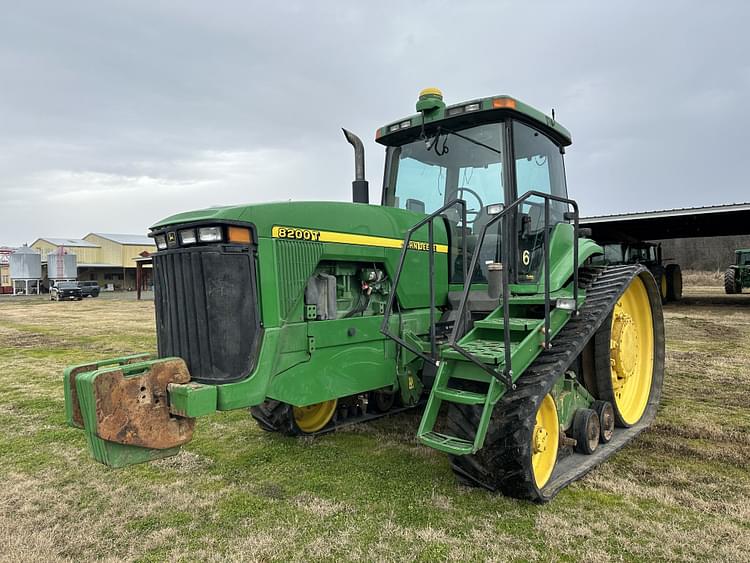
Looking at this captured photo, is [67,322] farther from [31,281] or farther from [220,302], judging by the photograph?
[31,281]

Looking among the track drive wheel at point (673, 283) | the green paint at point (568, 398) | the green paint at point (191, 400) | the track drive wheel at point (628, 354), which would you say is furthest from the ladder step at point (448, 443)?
the track drive wheel at point (673, 283)

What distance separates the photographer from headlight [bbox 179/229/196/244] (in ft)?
10.5

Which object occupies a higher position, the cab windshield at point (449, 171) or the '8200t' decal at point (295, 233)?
the cab windshield at point (449, 171)

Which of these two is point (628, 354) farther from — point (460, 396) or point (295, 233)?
point (295, 233)

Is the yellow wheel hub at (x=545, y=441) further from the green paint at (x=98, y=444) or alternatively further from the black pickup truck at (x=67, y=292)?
the black pickup truck at (x=67, y=292)

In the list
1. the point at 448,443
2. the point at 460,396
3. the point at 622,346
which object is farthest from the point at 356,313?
the point at 622,346

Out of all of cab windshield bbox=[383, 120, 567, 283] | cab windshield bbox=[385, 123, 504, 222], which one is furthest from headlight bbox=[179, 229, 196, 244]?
cab windshield bbox=[385, 123, 504, 222]

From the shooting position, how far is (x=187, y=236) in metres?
3.23

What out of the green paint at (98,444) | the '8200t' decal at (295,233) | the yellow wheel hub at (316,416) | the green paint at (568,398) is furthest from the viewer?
the yellow wheel hub at (316,416)

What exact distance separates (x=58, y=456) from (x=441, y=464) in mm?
2960

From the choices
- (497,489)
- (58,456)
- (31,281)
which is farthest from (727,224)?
(31,281)

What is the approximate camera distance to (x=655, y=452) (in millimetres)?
4121

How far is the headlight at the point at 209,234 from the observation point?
3113mm

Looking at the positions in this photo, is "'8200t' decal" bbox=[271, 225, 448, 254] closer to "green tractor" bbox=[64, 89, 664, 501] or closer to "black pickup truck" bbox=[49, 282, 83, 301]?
"green tractor" bbox=[64, 89, 664, 501]
